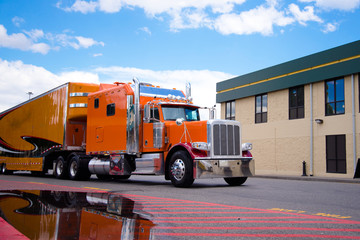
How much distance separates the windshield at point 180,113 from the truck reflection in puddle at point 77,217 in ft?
17.5

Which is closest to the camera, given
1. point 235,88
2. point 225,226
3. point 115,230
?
point 115,230

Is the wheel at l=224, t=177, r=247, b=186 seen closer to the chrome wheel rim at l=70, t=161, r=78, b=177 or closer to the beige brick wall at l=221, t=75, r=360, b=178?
the chrome wheel rim at l=70, t=161, r=78, b=177

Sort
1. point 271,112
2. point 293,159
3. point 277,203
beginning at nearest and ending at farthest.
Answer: point 277,203
point 293,159
point 271,112

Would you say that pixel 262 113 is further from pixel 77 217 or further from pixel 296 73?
pixel 77 217

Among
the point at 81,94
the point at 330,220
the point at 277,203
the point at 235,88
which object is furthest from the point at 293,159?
the point at 330,220

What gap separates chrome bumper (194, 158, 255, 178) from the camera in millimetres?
12148

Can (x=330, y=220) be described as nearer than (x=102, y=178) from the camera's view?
Yes

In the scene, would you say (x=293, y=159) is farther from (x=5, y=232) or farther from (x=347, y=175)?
(x=5, y=232)

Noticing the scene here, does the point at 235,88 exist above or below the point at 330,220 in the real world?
above

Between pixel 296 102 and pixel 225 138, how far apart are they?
15.3m

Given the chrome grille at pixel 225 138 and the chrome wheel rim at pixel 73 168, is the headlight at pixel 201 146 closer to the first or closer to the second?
the chrome grille at pixel 225 138

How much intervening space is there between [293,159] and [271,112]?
405 centimetres

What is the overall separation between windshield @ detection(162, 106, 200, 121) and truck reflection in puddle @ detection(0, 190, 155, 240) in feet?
17.5

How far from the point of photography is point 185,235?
5258 mm
